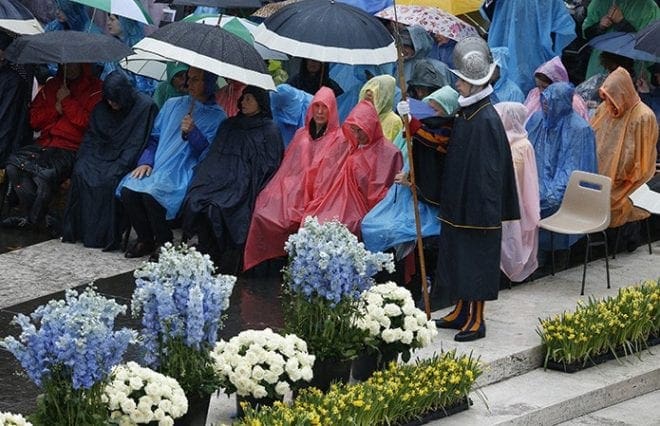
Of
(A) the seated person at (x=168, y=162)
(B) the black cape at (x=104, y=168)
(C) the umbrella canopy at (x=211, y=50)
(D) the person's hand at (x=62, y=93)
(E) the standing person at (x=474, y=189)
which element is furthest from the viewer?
(D) the person's hand at (x=62, y=93)

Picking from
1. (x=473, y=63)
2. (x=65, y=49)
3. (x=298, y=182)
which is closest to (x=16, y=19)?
(x=65, y=49)

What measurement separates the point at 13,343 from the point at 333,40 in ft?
15.8

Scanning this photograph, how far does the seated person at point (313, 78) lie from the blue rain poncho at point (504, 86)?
122cm

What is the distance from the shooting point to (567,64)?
14125 mm

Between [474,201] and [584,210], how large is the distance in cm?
189

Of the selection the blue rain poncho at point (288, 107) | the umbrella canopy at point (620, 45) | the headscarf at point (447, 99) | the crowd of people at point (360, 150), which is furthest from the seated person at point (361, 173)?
the umbrella canopy at point (620, 45)

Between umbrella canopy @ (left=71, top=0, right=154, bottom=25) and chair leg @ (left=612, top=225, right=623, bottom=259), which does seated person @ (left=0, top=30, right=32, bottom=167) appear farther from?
chair leg @ (left=612, top=225, right=623, bottom=259)

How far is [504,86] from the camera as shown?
12.2 m

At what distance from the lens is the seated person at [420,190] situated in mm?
9680

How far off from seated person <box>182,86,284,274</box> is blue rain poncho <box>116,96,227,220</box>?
17cm

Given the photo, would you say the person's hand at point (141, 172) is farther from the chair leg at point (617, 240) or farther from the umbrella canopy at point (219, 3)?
the chair leg at point (617, 240)

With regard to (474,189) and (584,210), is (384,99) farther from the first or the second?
(474,189)

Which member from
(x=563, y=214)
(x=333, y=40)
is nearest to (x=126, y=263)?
(x=333, y=40)

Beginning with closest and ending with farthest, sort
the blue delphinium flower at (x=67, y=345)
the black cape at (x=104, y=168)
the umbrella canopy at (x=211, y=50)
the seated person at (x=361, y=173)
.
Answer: the blue delphinium flower at (x=67, y=345) < the seated person at (x=361, y=173) < the umbrella canopy at (x=211, y=50) < the black cape at (x=104, y=168)
